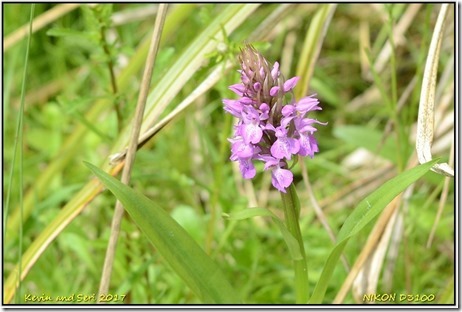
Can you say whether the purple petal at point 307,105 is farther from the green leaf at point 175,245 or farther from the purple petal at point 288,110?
the green leaf at point 175,245

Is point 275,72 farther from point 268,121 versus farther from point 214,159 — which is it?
point 214,159

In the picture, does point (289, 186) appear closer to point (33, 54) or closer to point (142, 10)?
point (142, 10)

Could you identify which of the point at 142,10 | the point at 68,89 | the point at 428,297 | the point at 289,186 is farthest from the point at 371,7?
the point at 289,186

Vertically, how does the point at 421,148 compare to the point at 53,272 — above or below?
below

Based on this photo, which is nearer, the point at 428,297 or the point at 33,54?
the point at 428,297

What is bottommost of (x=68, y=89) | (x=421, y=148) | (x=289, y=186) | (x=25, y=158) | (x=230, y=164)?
(x=289, y=186)

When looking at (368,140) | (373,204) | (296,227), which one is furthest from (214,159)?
(373,204)
